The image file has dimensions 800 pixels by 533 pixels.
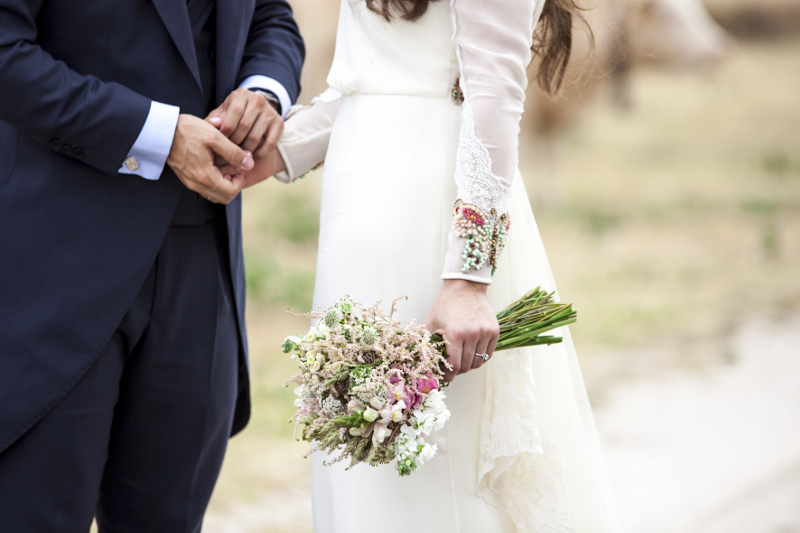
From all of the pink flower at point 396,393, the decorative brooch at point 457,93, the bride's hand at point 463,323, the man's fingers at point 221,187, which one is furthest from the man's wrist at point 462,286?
the man's fingers at point 221,187

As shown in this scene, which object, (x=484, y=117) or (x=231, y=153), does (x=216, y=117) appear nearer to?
(x=231, y=153)

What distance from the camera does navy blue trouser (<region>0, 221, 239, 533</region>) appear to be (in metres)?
1.40

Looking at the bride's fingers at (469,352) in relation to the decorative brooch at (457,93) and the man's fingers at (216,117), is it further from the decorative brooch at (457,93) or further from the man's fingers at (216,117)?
the man's fingers at (216,117)

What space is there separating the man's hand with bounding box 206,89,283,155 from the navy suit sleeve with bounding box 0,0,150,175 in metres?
0.18

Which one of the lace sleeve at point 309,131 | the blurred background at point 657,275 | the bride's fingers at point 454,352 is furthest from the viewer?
the blurred background at point 657,275

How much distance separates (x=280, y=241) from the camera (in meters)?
6.29

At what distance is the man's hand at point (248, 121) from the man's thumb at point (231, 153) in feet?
0.18

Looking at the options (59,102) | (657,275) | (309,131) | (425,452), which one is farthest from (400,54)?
(657,275)

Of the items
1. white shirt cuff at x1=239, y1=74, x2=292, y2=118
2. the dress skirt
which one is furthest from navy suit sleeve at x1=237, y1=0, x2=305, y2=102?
the dress skirt

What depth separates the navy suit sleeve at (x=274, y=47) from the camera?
169 cm

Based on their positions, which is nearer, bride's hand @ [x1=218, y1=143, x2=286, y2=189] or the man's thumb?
the man's thumb

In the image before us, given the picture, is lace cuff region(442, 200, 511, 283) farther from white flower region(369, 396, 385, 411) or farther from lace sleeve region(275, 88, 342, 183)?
lace sleeve region(275, 88, 342, 183)

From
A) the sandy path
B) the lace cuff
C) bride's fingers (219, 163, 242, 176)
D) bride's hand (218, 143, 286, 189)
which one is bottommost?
the sandy path

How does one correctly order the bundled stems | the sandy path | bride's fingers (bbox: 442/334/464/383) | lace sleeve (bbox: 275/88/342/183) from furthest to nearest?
the sandy path, lace sleeve (bbox: 275/88/342/183), the bundled stems, bride's fingers (bbox: 442/334/464/383)
